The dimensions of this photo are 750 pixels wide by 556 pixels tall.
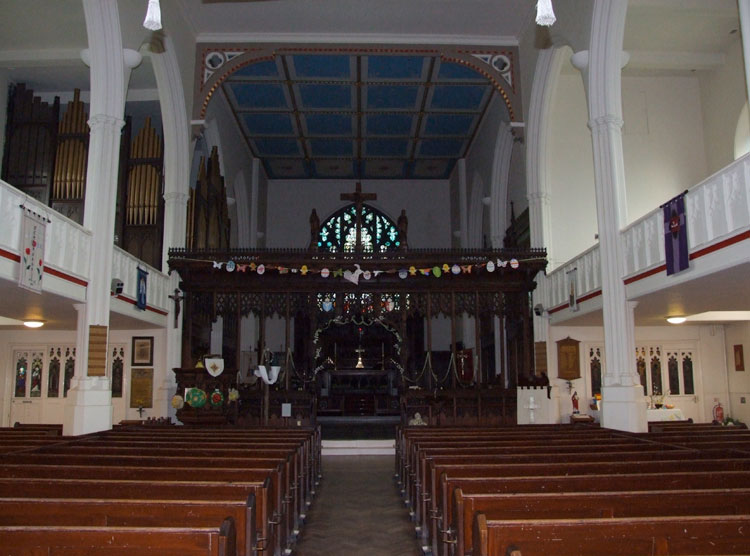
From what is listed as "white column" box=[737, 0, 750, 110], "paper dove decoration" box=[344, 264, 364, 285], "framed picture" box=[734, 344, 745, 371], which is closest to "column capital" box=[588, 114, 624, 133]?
"white column" box=[737, 0, 750, 110]

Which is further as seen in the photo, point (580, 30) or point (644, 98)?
point (644, 98)

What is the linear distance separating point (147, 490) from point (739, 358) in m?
12.7

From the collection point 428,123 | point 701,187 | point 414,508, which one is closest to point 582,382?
point 701,187

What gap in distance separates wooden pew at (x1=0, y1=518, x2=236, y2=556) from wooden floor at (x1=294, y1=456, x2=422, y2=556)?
9.11ft

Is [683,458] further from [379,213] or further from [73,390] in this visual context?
[379,213]

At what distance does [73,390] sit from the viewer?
952 centimetres

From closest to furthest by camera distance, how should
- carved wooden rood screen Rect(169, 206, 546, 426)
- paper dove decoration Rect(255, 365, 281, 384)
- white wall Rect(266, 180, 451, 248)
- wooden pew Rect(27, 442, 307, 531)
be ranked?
wooden pew Rect(27, 442, 307, 531), paper dove decoration Rect(255, 365, 281, 384), carved wooden rood screen Rect(169, 206, 546, 426), white wall Rect(266, 180, 451, 248)

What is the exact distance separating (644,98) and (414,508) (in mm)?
12584

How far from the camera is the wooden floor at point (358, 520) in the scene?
5570mm

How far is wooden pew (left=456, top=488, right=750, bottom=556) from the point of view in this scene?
3.61 meters

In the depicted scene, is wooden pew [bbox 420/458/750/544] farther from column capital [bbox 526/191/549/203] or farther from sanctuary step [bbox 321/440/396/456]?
column capital [bbox 526/191/549/203]

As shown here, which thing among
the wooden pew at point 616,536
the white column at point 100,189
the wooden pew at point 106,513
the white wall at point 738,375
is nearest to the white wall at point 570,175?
the white wall at point 738,375

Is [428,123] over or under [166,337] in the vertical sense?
over

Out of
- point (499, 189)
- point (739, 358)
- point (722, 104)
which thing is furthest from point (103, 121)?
point (722, 104)
